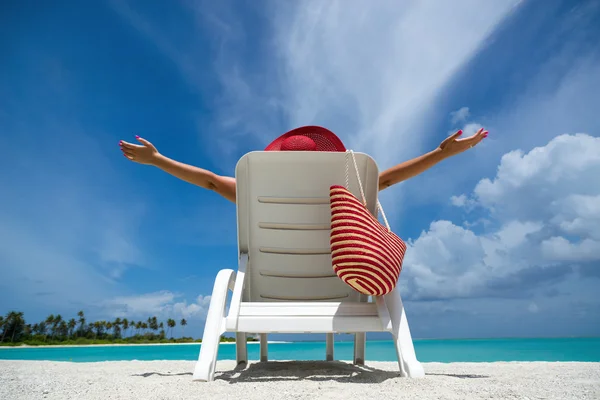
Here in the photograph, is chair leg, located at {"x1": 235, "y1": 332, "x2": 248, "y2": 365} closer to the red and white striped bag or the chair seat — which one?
the chair seat

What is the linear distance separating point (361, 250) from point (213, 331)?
109cm

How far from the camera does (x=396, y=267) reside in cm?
256

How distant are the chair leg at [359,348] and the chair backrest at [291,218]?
3.48 feet

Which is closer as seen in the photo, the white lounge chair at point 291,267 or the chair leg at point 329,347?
the white lounge chair at point 291,267

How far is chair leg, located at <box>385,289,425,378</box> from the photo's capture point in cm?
252

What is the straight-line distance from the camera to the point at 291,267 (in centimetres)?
342

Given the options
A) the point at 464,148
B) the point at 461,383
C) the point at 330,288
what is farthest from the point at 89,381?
the point at 464,148

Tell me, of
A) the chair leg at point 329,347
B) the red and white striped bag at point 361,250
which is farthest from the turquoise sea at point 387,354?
the red and white striped bag at point 361,250

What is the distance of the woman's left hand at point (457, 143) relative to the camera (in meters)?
3.44

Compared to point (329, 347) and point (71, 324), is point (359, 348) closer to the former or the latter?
point (329, 347)

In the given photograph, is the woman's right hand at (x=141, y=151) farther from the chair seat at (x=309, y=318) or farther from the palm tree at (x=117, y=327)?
the palm tree at (x=117, y=327)

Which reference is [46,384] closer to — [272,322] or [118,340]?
[272,322]

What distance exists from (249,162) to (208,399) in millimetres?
1673

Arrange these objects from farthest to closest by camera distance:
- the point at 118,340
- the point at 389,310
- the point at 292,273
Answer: the point at 118,340 < the point at 292,273 < the point at 389,310
